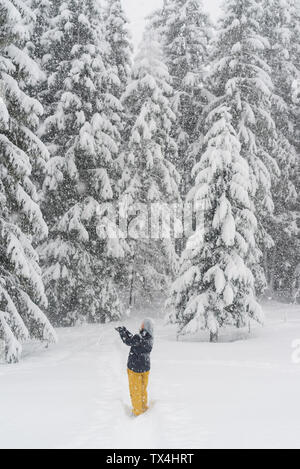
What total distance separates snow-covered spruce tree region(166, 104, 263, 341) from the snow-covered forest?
0.05m

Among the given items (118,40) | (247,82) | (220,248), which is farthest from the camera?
(118,40)

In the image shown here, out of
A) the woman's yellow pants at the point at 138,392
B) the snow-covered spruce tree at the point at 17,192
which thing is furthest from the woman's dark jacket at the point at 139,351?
the snow-covered spruce tree at the point at 17,192

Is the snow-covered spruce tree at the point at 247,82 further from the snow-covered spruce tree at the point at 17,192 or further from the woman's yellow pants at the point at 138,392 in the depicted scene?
the woman's yellow pants at the point at 138,392

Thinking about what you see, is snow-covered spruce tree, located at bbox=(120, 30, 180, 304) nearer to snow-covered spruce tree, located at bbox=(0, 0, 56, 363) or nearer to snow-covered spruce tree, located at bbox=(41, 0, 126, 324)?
snow-covered spruce tree, located at bbox=(41, 0, 126, 324)

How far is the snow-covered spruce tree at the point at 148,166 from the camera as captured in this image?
20.0 meters

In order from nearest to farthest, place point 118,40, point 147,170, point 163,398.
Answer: point 163,398 < point 147,170 < point 118,40

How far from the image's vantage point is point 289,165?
23.3 meters

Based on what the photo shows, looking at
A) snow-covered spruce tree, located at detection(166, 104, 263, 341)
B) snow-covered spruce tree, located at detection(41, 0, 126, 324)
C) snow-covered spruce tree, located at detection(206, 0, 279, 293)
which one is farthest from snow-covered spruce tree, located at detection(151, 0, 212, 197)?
snow-covered spruce tree, located at detection(166, 104, 263, 341)

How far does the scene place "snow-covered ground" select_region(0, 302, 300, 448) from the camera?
20.7ft

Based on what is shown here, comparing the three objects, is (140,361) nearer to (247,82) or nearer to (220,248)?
(220,248)

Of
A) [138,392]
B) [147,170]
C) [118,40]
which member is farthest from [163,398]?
[118,40]

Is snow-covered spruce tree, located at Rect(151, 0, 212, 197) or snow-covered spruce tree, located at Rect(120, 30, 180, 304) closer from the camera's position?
snow-covered spruce tree, located at Rect(120, 30, 180, 304)

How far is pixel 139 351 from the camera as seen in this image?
8.16m

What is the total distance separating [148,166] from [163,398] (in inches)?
518
